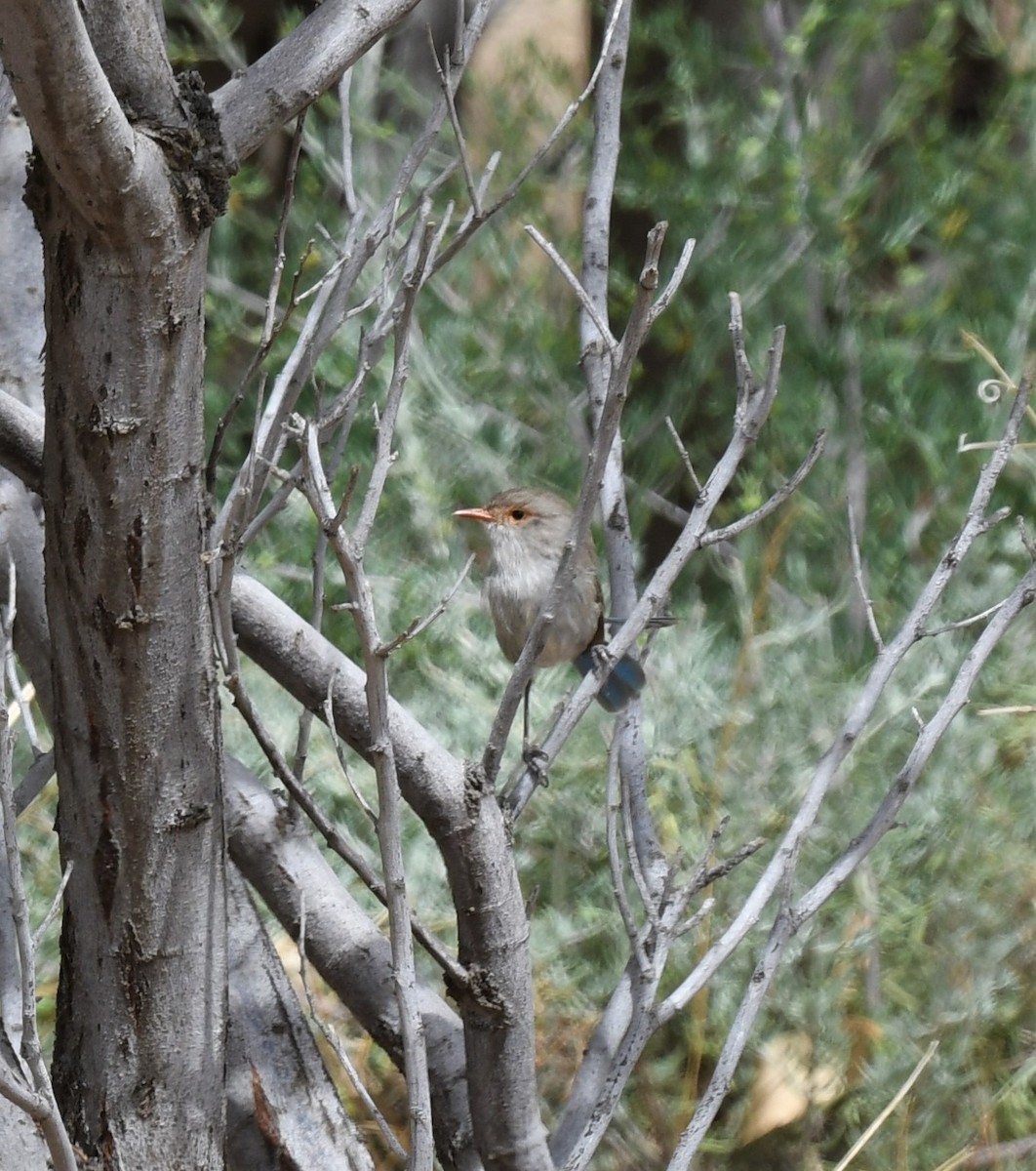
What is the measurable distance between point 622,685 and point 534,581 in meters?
0.91

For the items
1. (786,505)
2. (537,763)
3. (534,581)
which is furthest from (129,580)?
(786,505)

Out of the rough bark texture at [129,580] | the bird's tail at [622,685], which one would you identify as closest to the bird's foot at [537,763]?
the bird's tail at [622,685]

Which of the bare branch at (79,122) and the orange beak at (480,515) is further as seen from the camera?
the orange beak at (480,515)

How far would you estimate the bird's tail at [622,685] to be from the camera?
2766 mm

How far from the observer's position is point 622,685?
2965 millimetres

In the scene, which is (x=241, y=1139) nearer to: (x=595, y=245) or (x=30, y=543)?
(x=30, y=543)

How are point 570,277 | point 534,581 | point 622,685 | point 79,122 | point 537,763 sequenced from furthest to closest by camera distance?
point 534,581 → point 622,685 → point 537,763 → point 570,277 → point 79,122

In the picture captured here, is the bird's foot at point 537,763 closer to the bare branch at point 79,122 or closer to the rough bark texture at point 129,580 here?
the rough bark texture at point 129,580

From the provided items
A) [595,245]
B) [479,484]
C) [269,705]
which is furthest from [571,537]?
[479,484]

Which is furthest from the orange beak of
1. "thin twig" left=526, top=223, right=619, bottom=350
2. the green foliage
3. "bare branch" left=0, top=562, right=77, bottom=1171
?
"bare branch" left=0, top=562, right=77, bottom=1171

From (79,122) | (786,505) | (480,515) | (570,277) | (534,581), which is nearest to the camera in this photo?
(79,122)

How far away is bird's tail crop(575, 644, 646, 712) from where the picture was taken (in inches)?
109

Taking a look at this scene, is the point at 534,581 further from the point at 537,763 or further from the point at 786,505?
the point at 537,763

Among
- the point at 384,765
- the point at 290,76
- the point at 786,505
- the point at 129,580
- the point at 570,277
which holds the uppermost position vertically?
the point at 786,505
